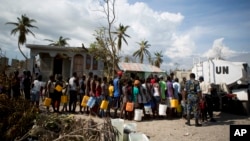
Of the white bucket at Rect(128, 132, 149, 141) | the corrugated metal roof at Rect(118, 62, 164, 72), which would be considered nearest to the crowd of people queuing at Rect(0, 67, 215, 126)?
the white bucket at Rect(128, 132, 149, 141)

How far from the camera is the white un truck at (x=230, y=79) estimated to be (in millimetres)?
11477

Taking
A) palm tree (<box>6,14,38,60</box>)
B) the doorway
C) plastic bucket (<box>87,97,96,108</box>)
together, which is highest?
palm tree (<box>6,14,38,60</box>)

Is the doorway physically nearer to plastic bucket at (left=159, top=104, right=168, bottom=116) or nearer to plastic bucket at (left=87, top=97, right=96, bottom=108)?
plastic bucket at (left=87, top=97, right=96, bottom=108)

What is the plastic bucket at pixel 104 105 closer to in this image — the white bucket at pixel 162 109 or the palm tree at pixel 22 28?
the white bucket at pixel 162 109

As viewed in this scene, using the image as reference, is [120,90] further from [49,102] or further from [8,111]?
[8,111]

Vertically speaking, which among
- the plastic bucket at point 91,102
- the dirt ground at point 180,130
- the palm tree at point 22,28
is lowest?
the dirt ground at point 180,130

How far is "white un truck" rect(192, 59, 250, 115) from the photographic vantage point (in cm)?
1148

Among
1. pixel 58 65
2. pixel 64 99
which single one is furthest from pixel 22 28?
pixel 64 99

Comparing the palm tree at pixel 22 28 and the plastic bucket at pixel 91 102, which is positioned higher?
the palm tree at pixel 22 28

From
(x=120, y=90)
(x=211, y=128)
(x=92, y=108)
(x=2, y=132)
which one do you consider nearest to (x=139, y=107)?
(x=120, y=90)

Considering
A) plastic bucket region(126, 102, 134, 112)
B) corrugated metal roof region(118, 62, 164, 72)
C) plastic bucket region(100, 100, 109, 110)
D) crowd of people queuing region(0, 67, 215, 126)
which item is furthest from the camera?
corrugated metal roof region(118, 62, 164, 72)

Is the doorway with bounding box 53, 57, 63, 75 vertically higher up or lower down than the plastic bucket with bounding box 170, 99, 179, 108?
higher up

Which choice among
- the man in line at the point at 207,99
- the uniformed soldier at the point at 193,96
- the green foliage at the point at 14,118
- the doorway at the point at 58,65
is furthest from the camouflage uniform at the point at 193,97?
the doorway at the point at 58,65

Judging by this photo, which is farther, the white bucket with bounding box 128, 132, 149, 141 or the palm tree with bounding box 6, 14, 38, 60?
the palm tree with bounding box 6, 14, 38, 60
